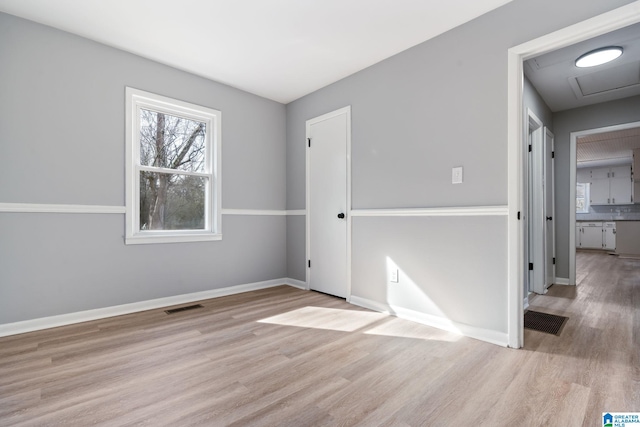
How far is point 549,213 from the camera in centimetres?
409

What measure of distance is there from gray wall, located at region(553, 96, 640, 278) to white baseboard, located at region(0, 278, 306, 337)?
3.62 metres

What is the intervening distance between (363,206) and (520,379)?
6.21 ft

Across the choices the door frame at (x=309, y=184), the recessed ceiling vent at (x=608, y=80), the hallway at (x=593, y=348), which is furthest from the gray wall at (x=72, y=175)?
the recessed ceiling vent at (x=608, y=80)

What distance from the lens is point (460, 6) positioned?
221 cm

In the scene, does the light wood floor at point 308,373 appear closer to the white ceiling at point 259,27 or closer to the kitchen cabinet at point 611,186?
the white ceiling at point 259,27

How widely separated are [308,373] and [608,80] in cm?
431

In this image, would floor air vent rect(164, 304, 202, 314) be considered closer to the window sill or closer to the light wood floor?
the light wood floor

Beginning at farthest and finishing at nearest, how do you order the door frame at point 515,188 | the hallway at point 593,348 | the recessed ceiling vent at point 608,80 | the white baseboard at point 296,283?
the white baseboard at point 296,283 → the recessed ceiling vent at point 608,80 → the door frame at point 515,188 → the hallway at point 593,348

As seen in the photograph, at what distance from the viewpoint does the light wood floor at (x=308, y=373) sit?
4.60ft

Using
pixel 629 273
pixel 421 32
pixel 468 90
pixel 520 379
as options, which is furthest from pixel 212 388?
pixel 629 273

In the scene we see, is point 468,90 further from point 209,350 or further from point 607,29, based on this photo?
point 209,350

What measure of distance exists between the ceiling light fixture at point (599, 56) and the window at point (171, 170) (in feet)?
12.2

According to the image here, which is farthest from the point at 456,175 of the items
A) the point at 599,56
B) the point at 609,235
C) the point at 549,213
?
the point at 609,235

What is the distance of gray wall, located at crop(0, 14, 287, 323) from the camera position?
91.9 inches
